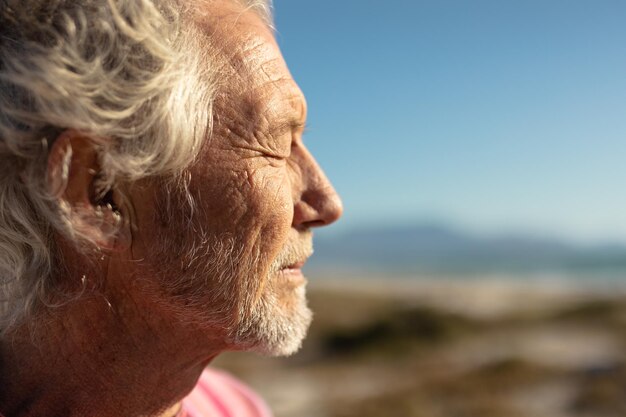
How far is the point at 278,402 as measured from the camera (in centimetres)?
795

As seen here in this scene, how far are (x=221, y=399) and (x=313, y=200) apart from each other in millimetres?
853

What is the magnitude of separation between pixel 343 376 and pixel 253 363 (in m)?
1.34

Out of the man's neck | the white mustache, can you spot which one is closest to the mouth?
the white mustache

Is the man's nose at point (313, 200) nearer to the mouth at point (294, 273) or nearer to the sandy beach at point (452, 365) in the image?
the mouth at point (294, 273)

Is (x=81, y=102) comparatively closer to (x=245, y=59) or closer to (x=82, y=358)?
(x=245, y=59)

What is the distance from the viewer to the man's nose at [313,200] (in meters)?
1.95

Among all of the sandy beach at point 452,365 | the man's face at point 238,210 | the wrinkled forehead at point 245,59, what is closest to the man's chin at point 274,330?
the man's face at point 238,210

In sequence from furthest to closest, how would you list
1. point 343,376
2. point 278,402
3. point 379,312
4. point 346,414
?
point 379,312
point 343,376
point 278,402
point 346,414

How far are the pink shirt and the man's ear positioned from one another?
29.0 inches

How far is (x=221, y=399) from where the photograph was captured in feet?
7.80

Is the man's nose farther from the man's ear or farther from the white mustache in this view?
the man's ear

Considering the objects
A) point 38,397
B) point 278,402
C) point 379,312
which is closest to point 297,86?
point 38,397

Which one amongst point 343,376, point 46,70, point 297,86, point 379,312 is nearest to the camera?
point 46,70

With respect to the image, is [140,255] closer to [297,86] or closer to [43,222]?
[43,222]
